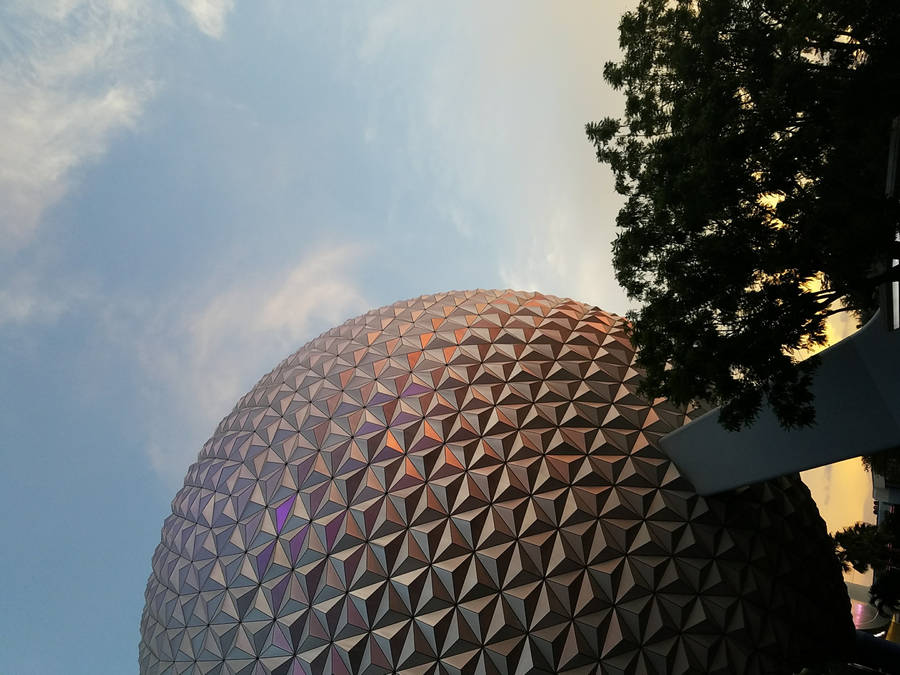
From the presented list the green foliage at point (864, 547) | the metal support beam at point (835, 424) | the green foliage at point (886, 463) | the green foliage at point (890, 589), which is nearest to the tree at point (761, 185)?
the metal support beam at point (835, 424)

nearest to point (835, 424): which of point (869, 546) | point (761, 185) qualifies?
point (761, 185)

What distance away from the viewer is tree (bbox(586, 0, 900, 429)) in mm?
6262

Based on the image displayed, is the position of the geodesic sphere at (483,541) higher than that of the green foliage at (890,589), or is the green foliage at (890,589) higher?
the geodesic sphere at (483,541)

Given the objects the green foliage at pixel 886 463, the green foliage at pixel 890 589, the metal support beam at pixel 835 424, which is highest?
the metal support beam at pixel 835 424

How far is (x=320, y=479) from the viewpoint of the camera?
1193 cm

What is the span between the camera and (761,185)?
7422mm

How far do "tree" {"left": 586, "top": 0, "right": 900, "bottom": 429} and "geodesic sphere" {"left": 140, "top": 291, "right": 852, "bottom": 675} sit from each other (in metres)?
4.09

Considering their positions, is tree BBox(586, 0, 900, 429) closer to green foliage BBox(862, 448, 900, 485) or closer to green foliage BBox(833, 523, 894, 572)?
green foliage BBox(862, 448, 900, 485)

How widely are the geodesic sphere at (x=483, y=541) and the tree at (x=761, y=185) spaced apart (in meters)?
4.09

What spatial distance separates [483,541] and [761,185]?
864 cm

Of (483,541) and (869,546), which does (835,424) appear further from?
(869,546)

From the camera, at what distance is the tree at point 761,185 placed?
626 centimetres

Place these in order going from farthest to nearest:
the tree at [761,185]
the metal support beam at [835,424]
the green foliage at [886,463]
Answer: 1. the green foliage at [886,463]
2. the metal support beam at [835,424]
3. the tree at [761,185]

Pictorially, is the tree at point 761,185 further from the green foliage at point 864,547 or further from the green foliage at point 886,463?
the green foliage at point 864,547
